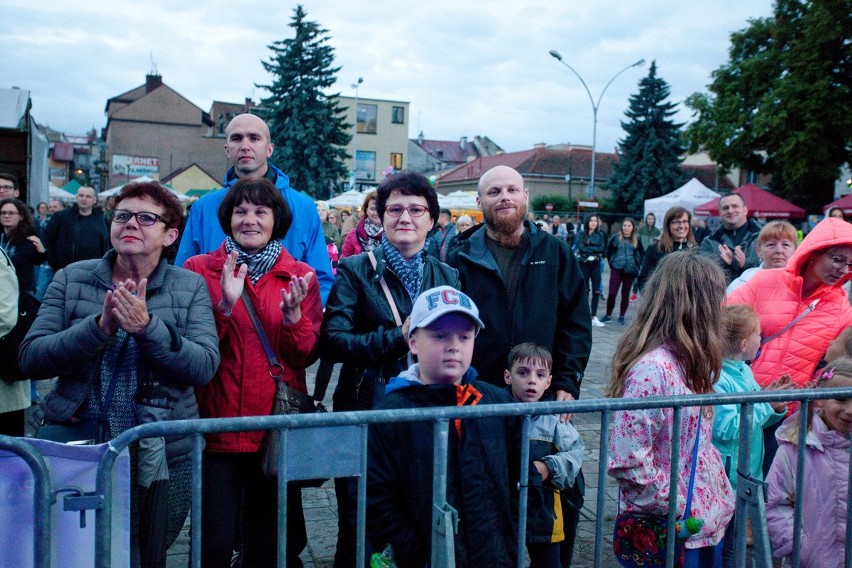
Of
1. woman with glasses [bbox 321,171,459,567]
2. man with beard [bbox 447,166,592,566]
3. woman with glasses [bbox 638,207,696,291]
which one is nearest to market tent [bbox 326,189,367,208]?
woman with glasses [bbox 638,207,696,291]

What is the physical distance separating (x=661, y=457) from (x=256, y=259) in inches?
71.3

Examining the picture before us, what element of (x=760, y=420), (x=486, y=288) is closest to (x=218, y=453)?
(x=486, y=288)

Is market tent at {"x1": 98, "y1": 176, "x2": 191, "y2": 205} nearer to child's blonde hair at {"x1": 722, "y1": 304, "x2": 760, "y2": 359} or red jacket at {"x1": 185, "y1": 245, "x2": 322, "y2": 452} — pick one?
red jacket at {"x1": 185, "y1": 245, "x2": 322, "y2": 452}

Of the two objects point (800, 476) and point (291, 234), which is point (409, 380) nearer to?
point (800, 476)

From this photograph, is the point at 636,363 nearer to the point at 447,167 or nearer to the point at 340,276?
the point at 340,276

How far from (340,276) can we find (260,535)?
3.81 feet

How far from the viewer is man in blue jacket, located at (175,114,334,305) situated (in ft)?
12.2

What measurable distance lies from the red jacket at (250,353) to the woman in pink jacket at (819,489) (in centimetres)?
197

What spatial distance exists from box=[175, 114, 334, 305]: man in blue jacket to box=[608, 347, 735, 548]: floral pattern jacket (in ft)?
5.58

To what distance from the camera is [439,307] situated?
8.11 ft

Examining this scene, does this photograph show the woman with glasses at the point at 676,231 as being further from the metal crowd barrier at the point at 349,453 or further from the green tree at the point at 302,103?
the green tree at the point at 302,103

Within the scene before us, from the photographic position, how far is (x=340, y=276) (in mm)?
3172

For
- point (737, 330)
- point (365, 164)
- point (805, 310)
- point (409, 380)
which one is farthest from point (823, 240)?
point (365, 164)

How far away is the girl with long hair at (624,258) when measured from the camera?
38.5ft
